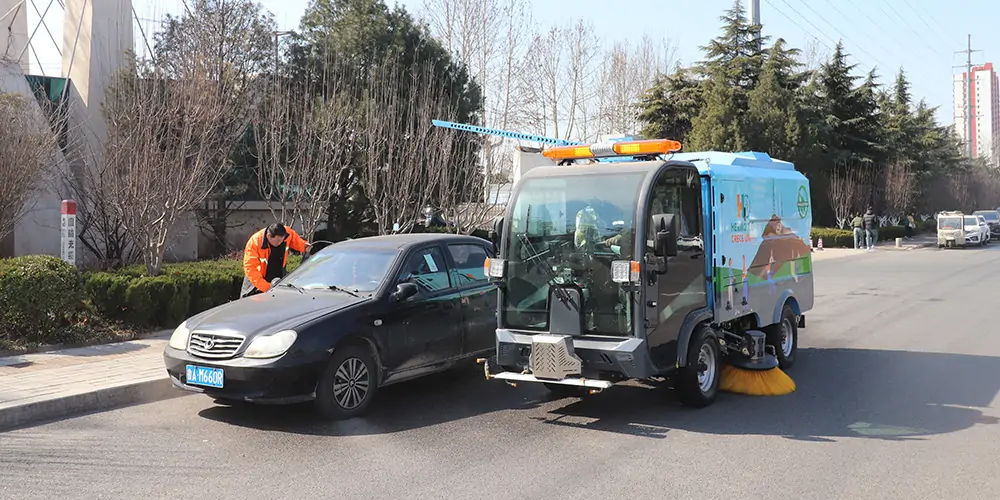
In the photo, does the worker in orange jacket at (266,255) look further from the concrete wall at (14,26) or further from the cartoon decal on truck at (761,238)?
the concrete wall at (14,26)

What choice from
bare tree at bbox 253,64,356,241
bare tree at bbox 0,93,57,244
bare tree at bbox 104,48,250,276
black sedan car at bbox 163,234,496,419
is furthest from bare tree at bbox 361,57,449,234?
black sedan car at bbox 163,234,496,419

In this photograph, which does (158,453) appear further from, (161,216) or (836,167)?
(836,167)

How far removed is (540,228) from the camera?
709 centimetres

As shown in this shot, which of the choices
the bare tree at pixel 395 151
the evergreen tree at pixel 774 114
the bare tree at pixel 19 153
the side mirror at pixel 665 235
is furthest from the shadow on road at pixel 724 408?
the evergreen tree at pixel 774 114

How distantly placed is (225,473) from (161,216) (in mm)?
7830

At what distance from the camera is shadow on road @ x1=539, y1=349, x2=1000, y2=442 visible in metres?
6.64

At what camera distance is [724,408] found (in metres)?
7.38

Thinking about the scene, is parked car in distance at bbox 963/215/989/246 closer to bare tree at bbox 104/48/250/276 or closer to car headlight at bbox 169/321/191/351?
bare tree at bbox 104/48/250/276

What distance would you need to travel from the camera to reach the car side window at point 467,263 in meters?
8.45

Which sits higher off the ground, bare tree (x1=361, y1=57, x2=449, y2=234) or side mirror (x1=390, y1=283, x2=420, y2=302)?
bare tree (x1=361, y1=57, x2=449, y2=234)

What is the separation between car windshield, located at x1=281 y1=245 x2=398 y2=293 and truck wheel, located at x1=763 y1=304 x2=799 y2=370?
4389 millimetres

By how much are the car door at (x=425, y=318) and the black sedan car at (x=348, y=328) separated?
10mm

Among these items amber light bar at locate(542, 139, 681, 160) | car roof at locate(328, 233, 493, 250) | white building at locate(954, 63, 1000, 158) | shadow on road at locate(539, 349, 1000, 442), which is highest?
white building at locate(954, 63, 1000, 158)

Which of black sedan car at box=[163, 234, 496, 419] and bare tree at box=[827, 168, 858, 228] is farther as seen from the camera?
bare tree at box=[827, 168, 858, 228]
